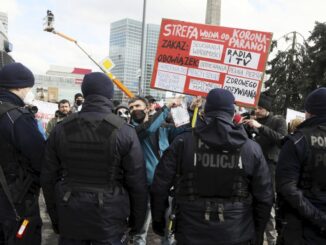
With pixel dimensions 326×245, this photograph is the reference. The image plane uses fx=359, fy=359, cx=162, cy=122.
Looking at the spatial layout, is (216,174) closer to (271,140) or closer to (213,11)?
(271,140)

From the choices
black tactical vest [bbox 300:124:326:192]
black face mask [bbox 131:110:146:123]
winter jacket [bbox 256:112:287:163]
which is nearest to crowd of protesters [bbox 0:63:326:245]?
black tactical vest [bbox 300:124:326:192]

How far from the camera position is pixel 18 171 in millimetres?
3090

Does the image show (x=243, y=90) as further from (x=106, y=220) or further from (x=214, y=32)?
(x=106, y=220)

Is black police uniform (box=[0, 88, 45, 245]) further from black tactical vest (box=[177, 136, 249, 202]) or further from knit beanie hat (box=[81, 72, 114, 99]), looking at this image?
black tactical vest (box=[177, 136, 249, 202])

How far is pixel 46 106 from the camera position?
1053cm

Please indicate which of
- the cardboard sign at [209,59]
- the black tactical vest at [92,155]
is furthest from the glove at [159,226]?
the cardboard sign at [209,59]

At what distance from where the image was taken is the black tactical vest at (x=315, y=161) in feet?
9.50

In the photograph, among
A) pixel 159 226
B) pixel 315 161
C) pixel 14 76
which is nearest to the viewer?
pixel 315 161

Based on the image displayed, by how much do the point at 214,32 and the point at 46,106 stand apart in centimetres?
717

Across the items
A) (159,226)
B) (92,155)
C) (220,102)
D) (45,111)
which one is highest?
(220,102)

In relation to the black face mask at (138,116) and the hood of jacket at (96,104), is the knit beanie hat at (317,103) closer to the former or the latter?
the hood of jacket at (96,104)

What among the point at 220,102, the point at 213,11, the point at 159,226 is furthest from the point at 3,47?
the point at 213,11

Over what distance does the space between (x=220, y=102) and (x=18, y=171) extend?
181 centimetres

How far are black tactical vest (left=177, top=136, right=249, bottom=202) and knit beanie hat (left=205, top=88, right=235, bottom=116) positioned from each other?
0.30 meters
